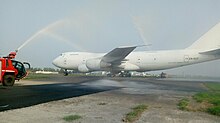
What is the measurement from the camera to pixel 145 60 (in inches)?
1721

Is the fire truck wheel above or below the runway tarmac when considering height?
above

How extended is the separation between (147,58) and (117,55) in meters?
5.90

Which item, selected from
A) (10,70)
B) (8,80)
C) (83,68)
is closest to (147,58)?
(83,68)

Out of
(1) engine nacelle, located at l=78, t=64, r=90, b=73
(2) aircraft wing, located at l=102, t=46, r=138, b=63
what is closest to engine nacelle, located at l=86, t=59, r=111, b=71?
(2) aircraft wing, located at l=102, t=46, r=138, b=63

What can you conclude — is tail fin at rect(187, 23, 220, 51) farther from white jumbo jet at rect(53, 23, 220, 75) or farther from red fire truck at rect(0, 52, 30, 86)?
red fire truck at rect(0, 52, 30, 86)

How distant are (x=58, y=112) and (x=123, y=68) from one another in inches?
1487

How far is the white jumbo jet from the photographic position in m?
40.5

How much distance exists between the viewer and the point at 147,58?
43.6 m

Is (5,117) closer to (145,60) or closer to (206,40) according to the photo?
(145,60)

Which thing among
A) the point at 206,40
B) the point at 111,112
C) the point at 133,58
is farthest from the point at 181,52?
the point at 111,112

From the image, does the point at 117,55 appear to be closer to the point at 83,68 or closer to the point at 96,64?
the point at 96,64

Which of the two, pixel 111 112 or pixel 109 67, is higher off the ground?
pixel 109 67

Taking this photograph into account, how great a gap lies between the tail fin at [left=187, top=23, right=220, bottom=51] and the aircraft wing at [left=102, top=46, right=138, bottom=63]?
1283cm

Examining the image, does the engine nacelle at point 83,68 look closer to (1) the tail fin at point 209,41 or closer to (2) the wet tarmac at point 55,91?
(1) the tail fin at point 209,41
